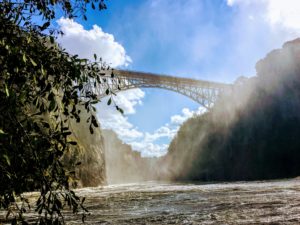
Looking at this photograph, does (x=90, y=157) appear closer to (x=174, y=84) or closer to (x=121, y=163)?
(x=174, y=84)

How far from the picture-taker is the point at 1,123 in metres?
3.14

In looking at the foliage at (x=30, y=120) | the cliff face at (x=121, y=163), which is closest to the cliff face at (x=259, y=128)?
the cliff face at (x=121, y=163)

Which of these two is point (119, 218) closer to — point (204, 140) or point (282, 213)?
point (282, 213)

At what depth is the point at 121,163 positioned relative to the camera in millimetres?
126000

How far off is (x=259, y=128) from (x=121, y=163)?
74.9 m

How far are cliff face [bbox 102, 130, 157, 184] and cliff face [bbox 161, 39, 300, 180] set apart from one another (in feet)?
155

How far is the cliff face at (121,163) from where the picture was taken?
11732cm

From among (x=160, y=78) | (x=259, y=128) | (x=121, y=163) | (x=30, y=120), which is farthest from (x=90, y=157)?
(x=121, y=163)

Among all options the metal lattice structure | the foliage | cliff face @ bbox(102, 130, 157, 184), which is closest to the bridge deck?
the metal lattice structure

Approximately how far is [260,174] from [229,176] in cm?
723

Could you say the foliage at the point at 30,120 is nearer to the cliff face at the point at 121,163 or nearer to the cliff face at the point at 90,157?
the cliff face at the point at 90,157

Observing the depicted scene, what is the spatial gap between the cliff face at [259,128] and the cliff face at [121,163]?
155 ft

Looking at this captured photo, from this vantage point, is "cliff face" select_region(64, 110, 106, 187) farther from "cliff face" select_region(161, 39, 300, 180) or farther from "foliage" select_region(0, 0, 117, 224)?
"foliage" select_region(0, 0, 117, 224)

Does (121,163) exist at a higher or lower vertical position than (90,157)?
higher
